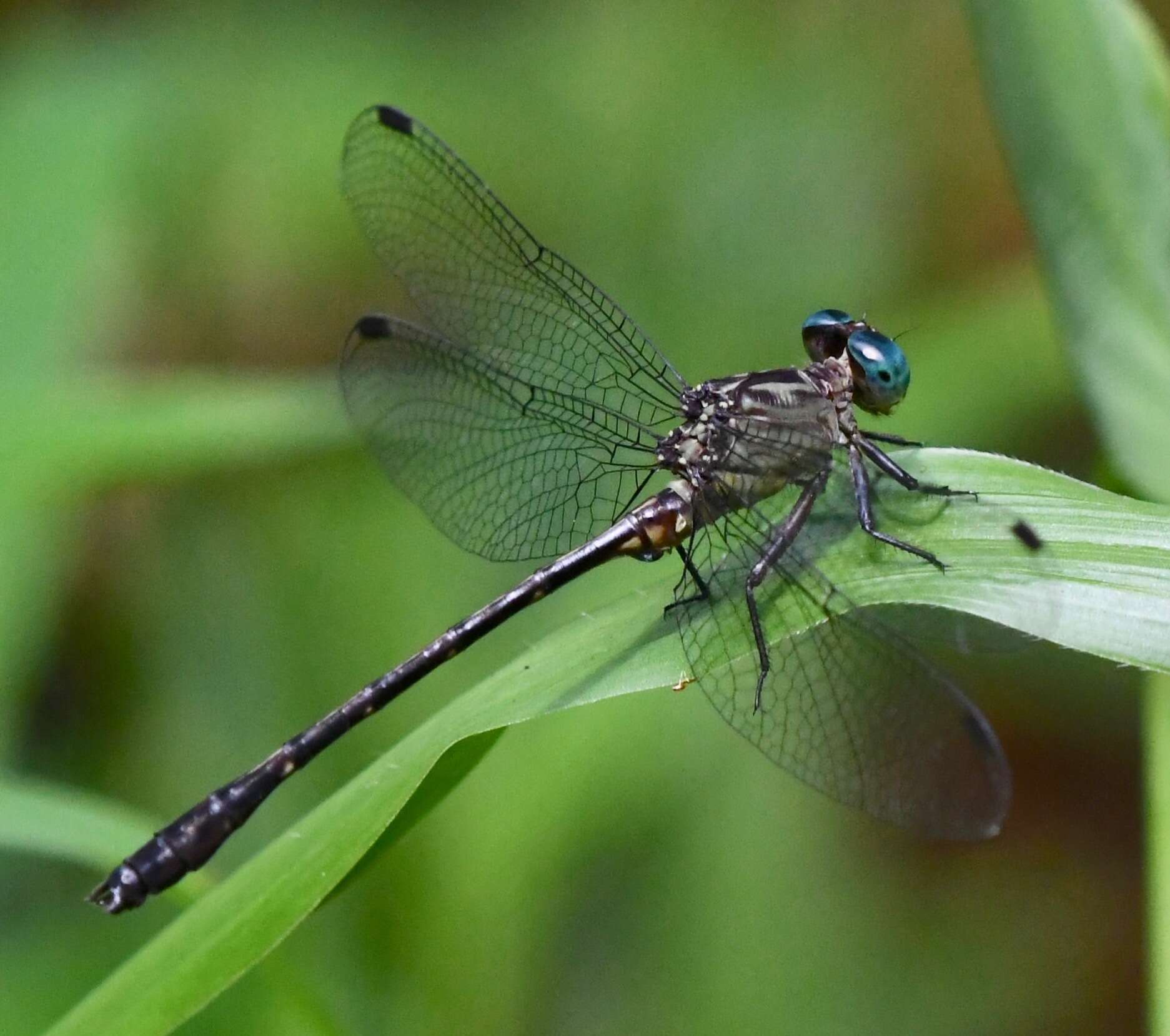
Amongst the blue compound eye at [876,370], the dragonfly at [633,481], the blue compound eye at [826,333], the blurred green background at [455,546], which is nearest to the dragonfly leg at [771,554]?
the dragonfly at [633,481]

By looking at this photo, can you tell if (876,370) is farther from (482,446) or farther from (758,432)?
(482,446)

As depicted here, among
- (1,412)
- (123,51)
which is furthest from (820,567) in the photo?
(123,51)

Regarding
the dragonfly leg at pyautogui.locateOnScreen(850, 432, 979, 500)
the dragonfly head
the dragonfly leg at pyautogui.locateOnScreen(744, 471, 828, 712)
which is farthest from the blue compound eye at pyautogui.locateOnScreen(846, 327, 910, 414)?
the dragonfly leg at pyautogui.locateOnScreen(744, 471, 828, 712)

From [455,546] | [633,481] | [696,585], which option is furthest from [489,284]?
[455,546]

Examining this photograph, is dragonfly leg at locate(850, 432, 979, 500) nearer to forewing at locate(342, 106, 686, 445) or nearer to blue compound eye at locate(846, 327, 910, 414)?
blue compound eye at locate(846, 327, 910, 414)

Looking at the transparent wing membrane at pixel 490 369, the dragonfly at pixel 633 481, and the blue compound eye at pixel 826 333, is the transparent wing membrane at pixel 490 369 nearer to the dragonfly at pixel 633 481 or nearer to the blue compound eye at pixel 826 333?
the dragonfly at pixel 633 481

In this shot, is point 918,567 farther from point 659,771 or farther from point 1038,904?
point 1038,904
